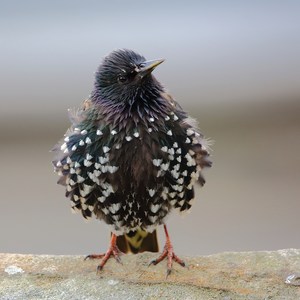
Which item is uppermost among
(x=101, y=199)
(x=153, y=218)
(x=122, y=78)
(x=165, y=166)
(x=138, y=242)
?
(x=122, y=78)

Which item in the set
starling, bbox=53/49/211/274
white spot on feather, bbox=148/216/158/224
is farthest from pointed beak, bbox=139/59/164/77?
white spot on feather, bbox=148/216/158/224

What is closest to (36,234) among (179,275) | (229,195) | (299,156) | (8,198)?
(8,198)

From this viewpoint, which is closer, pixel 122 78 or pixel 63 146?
pixel 122 78

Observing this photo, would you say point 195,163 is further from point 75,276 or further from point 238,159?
point 238,159

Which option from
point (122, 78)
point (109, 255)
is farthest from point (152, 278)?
point (122, 78)

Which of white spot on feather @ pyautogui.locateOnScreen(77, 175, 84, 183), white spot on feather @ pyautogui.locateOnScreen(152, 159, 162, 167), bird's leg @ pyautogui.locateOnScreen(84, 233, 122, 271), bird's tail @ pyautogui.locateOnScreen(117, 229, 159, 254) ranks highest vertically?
white spot on feather @ pyautogui.locateOnScreen(152, 159, 162, 167)

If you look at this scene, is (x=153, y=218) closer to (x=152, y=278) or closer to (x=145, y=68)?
(x=152, y=278)

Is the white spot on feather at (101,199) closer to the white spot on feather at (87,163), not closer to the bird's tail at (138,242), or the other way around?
the white spot on feather at (87,163)

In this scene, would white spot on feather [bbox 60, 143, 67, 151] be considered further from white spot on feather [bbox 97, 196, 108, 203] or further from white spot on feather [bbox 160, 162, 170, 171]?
white spot on feather [bbox 160, 162, 170, 171]
